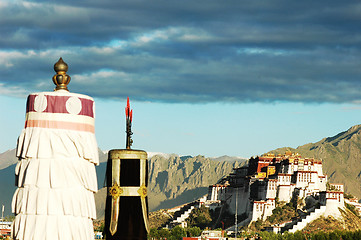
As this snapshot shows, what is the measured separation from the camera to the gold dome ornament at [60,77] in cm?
1897

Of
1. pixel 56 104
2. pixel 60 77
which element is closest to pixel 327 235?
pixel 60 77

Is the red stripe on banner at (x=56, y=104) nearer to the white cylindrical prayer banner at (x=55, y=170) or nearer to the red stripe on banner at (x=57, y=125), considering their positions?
the white cylindrical prayer banner at (x=55, y=170)

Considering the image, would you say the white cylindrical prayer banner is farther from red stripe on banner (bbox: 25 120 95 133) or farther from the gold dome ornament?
the gold dome ornament

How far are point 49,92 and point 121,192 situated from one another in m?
7.61

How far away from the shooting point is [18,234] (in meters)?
18.0

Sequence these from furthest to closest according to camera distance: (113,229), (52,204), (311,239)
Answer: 1. (311,239)
2. (113,229)
3. (52,204)

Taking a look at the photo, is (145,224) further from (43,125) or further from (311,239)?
(311,239)

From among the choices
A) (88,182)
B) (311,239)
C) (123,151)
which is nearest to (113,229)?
(123,151)

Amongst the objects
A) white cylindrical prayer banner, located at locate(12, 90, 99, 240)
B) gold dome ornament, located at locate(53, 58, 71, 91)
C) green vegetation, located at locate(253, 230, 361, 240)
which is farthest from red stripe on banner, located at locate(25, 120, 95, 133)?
green vegetation, located at locate(253, 230, 361, 240)

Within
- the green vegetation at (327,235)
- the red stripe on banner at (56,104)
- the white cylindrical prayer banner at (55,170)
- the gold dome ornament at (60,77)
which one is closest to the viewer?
the white cylindrical prayer banner at (55,170)

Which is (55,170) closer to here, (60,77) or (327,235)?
(60,77)

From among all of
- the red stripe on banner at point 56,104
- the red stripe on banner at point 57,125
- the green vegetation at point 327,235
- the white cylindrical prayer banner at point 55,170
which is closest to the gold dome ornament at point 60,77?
the white cylindrical prayer banner at point 55,170

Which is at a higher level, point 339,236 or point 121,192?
point 121,192

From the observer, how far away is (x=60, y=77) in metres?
19.0
